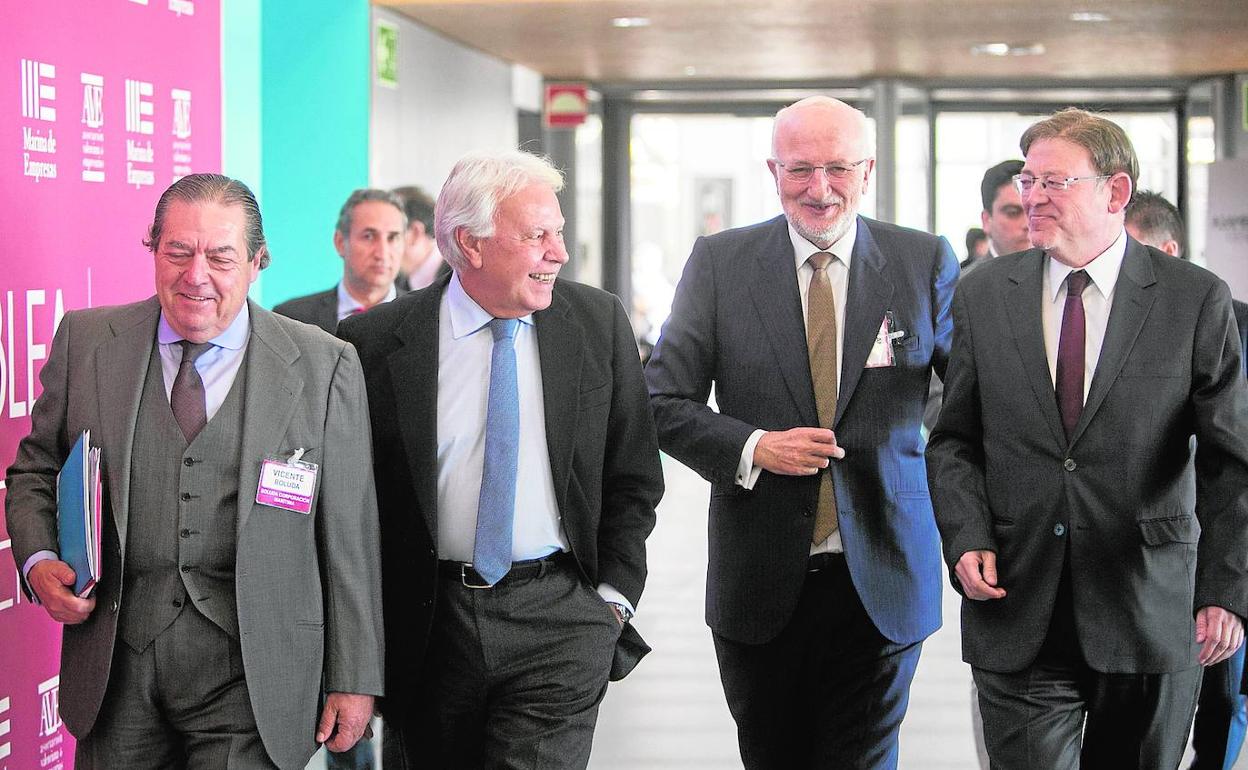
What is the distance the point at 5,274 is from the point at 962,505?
7.47 feet

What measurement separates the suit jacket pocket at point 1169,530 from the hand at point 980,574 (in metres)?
0.31

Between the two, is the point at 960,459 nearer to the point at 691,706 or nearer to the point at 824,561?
the point at 824,561

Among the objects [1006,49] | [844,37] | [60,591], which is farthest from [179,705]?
[1006,49]

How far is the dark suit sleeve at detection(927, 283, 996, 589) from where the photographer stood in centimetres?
323

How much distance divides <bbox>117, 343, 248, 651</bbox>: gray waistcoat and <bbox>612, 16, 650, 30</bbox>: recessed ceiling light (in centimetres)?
740

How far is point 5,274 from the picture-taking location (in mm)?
3658

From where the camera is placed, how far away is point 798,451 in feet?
10.9

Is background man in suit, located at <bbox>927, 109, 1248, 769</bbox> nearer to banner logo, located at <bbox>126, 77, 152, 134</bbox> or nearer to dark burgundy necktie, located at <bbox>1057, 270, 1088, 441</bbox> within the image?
dark burgundy necktie, located at <bbox>1057, 270, 1088, 441</bbox>

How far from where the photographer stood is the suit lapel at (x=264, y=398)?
2721 mm

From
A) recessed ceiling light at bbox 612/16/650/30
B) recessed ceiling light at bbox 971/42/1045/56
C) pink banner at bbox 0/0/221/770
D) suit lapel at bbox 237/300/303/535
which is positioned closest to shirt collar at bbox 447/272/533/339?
suit lapel at bbox 237/300/303/535

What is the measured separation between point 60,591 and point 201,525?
0.26 metres

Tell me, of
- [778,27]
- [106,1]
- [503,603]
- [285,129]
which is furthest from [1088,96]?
[503,603]

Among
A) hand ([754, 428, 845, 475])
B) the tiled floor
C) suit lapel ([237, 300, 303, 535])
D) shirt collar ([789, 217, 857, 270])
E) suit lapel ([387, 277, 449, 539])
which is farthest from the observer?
the tiled floor

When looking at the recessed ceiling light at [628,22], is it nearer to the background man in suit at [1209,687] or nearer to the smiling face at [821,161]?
the background man in suit at [1209,687]
